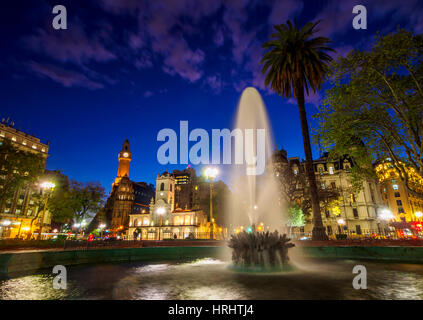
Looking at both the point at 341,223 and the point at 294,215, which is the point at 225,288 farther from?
the point at 341,223

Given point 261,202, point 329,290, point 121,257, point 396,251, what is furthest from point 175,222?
point 329,290

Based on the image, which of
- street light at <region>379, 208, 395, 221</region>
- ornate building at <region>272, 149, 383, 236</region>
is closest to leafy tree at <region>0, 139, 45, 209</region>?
ornate building at <region>272, 149, 383, 236</region>

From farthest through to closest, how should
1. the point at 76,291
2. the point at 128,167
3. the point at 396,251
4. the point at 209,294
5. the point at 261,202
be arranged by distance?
the point at 128,167, the point at 261,202, the point at 396,251, the point at 76,291, the point at 209,294

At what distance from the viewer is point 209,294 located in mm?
5730

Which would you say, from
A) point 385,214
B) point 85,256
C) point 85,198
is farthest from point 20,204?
point 385,214

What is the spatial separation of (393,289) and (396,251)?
9.44 meters

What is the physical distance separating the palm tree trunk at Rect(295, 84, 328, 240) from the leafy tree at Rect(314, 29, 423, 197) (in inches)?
91.7

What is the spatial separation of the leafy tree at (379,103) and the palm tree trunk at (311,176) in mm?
2329

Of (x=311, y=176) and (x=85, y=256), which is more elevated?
(x=311, y=176)

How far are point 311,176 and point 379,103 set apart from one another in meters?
7.91

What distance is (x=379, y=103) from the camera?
16.4m

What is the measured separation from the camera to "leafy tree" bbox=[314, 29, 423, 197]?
13.9 m

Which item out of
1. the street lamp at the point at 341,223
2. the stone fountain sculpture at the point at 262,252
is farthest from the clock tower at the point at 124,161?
the stone fountain sculpture at the point at 262,252

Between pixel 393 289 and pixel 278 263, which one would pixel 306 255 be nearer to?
pixel 278 263
